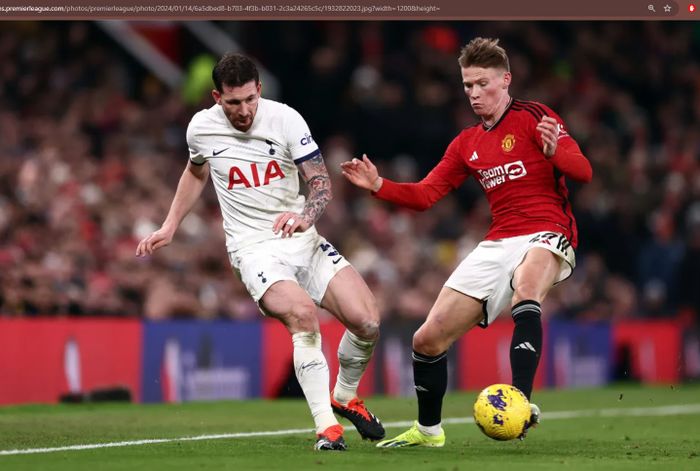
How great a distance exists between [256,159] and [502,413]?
2.47 meters

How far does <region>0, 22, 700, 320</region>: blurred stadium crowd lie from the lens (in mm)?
15352

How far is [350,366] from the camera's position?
9367 mm

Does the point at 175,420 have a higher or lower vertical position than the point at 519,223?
lower

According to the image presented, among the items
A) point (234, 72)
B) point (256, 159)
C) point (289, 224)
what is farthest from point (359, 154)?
point (289, 224)

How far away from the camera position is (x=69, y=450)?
839 cm

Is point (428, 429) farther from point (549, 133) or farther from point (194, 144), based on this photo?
point (194, 144)

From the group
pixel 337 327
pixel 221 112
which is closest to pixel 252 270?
pixel 221 112

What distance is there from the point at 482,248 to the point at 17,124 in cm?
925

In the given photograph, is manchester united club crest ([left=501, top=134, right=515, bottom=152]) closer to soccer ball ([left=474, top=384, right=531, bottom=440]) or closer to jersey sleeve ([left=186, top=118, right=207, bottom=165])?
soccer ball ([left=474, top=384, right=531, bottom=440])

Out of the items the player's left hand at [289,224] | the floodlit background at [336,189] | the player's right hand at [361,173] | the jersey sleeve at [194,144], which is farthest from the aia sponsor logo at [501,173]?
the floodlit background at [336,189]

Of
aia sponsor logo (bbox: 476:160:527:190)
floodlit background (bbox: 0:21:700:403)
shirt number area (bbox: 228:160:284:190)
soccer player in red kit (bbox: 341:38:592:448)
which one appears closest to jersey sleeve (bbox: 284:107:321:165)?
shirt number area (bbox: 228:160:284:190)

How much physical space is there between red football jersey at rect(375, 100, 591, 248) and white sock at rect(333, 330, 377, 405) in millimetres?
1049

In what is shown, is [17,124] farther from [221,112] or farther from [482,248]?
[482,248]

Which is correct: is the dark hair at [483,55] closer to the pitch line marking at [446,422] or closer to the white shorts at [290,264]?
the white shorts at [290,264]
